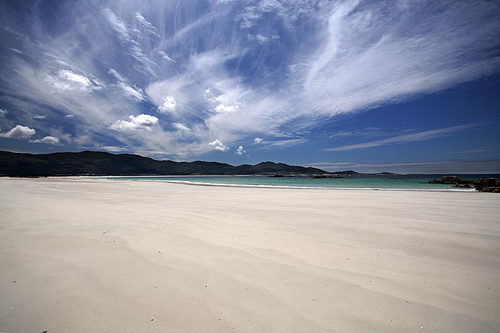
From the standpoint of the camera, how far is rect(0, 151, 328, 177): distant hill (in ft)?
293

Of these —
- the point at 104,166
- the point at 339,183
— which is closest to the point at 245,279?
the point at 339,183

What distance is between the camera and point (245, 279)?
297 cm

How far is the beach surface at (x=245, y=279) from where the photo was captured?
2146mm

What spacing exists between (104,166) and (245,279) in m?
164

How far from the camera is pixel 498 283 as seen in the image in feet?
9.86

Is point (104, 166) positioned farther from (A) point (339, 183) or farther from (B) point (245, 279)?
(B) point (245, 279)

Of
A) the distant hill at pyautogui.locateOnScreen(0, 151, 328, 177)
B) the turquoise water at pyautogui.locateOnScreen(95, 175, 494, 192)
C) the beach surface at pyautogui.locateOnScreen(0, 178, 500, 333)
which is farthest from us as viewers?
the distant hill at pyautogui.locateOnScreen(0, 151, 328, 177)

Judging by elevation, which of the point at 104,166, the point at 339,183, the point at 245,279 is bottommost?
the point at 245,279

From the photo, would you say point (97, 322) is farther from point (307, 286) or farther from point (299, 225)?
point (299, 225)

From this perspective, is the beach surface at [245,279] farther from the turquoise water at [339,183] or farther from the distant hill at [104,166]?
the distant hill at [104,166]

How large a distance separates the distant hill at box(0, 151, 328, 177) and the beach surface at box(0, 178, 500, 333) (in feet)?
329

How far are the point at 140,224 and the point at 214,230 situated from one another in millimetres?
2287

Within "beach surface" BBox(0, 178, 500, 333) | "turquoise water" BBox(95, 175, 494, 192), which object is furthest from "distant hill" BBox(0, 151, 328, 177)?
"beach surface" BBox(0, 178, 500, 333)

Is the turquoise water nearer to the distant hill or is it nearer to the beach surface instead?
the beach surface
